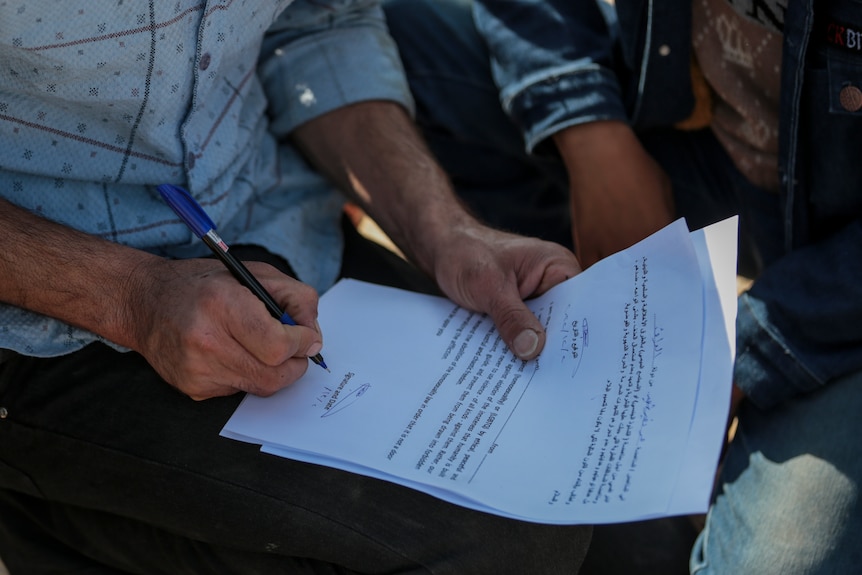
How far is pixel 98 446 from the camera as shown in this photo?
98 centimetres

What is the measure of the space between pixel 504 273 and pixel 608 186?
380mm

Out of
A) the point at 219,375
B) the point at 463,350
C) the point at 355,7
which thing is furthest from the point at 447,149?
the point at 219,375

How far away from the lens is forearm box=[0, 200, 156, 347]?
95cm

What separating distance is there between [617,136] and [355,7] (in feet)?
1.46

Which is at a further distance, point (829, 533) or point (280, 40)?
point (280, 40)

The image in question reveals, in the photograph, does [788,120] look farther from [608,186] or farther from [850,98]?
[608,186]

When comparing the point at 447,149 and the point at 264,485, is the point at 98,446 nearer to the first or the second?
the point at 264,485

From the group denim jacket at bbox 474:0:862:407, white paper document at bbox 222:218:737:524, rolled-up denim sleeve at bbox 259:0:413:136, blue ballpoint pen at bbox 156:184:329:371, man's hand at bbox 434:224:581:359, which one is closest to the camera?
white paper document at bbox 222:218:737:524

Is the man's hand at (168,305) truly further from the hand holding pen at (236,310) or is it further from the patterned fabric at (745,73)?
the patterned fabric at (745,73)

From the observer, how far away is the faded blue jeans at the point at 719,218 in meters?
1.06

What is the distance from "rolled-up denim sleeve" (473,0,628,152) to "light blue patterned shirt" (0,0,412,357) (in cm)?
21

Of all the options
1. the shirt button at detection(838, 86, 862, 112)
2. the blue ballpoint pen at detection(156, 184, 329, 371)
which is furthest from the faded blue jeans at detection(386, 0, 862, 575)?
the blue ballpoint pen at detection(156, 184, 329, 371)
